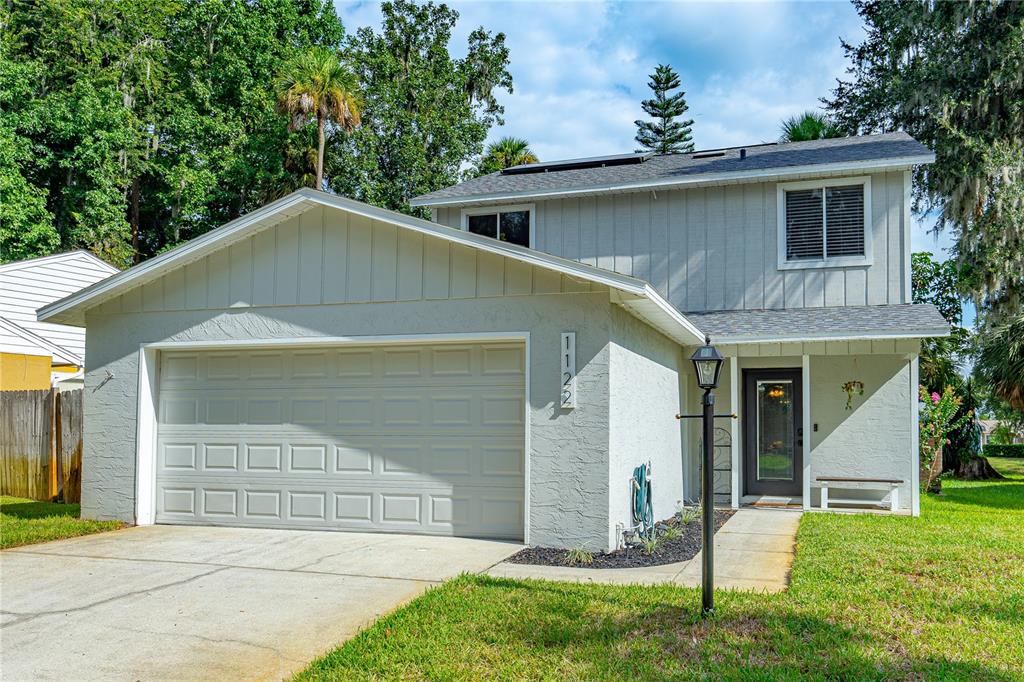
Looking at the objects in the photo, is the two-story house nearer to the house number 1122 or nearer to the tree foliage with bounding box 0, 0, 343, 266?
the house number 1122

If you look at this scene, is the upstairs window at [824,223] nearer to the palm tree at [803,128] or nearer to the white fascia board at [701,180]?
the white fascia board at [701,180]

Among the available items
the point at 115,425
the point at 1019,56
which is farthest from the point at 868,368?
the point at 1019,56

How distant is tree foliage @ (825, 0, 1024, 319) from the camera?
19.4 metres

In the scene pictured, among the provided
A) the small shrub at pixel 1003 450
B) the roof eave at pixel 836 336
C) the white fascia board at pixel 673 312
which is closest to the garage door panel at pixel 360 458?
the white fascia board at pixel 673 312

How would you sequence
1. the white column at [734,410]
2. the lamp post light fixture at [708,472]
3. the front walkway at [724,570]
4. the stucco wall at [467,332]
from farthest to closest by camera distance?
the white column at [734,410]
the stucco wall at [467,332]
the front walkway at [724,570]
the lamp post light fixture at [708,472]

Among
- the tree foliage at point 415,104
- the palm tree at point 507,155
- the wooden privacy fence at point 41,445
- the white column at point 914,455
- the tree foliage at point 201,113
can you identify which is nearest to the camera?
the white column at point 914,455

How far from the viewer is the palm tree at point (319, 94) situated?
2491cm

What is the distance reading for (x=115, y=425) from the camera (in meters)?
10.2

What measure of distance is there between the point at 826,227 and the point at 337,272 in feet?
25.6

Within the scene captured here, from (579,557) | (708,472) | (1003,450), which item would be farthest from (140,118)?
(1003,450)

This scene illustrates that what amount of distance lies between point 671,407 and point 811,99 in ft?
58.0

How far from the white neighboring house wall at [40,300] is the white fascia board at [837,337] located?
13.0m

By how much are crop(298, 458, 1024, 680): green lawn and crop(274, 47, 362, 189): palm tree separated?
20990 millimetres

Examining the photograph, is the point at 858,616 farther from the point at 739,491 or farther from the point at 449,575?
the point at 739,491
